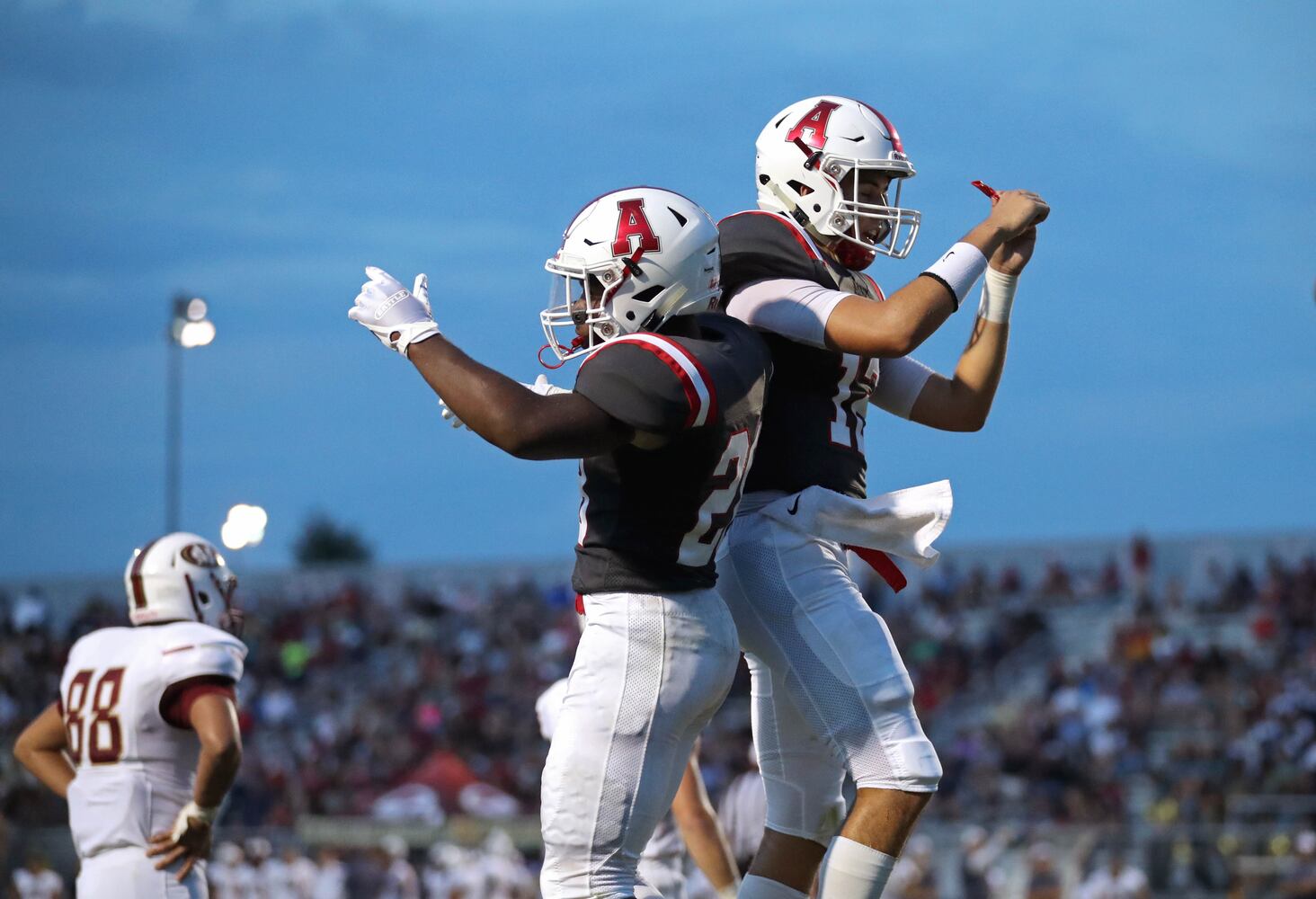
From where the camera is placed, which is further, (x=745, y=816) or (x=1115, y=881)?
(x=1115, y=881)

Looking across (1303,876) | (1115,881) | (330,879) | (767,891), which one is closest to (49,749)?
(767,891)

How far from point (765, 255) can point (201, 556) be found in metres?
2.94

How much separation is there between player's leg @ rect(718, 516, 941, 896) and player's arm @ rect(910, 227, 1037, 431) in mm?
695

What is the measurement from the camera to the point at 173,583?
6.43 metres

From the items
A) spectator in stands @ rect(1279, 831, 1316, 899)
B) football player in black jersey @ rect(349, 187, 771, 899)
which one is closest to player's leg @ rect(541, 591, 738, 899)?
football player in black jersey @ rect(349, 187, 771, 899)

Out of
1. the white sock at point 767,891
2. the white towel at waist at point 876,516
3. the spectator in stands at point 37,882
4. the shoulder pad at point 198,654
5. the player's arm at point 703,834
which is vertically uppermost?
the white towel at waist at point 876,516

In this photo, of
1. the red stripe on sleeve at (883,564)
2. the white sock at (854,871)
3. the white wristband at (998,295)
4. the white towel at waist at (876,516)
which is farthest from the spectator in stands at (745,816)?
the white sock at (854,871)

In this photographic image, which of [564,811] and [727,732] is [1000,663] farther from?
[564,811]

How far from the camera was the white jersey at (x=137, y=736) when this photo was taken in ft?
20.1

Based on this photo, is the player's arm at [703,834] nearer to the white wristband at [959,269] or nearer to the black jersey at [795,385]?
the black jersey at [795,385]

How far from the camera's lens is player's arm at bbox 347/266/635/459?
3.75 m

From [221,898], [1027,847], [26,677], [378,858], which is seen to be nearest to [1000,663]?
[1027,847]

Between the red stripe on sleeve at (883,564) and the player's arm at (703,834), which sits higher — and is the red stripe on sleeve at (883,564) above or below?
above

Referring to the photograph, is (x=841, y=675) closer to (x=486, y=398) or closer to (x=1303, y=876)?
(x=486, y=398)
